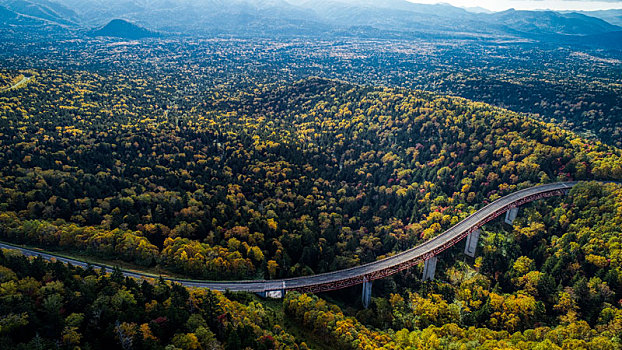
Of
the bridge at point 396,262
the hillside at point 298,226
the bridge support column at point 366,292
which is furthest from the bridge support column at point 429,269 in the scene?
the bridge support column at point 366,292

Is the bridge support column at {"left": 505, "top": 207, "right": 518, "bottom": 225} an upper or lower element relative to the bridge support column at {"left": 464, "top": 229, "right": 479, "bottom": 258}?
upper

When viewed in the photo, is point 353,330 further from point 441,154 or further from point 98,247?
point 441,154

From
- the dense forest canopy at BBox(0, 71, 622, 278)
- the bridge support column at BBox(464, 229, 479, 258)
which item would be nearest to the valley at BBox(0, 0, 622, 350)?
the bridge support column at BBox(464, 229, 479, 258)

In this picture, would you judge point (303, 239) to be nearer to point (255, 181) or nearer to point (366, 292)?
point (366, 292)

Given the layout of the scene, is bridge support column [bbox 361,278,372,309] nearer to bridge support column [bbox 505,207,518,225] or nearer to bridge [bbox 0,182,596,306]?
bridge [bbox 0,182,596,306]

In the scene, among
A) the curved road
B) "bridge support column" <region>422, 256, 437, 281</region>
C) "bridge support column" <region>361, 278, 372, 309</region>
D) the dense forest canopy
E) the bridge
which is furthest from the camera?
"bridge support column" <region>422, 256, 437, 281</region>

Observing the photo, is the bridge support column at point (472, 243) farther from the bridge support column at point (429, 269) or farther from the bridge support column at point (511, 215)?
the bridge support column at point (511, 215)

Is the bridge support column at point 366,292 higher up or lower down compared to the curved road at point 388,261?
lower down

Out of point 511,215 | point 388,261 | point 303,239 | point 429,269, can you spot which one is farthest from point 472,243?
point 303,239

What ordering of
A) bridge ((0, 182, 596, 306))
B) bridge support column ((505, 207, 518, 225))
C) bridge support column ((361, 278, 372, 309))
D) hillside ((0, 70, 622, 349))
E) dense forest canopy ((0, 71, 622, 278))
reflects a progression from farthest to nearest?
bridge support column ((505, 207, 518, 225)), dense forest canopy ((0, 71, 622, 278)), bridge support column ((361, 278, 372, 309)), bridge ((0, 182, 596, 306)), hillside ((0, 70, 622, 349))
